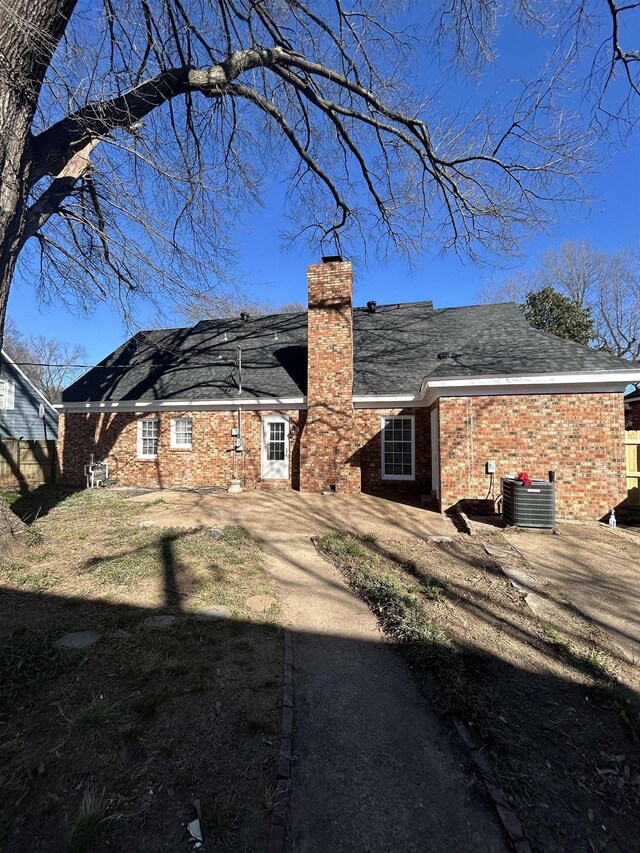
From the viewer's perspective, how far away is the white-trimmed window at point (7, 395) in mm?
19047

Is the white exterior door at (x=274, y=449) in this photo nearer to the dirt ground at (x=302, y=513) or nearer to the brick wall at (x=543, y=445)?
the dirt ground at (x=302, y=513)

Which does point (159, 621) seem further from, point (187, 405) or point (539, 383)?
point (187, 405)

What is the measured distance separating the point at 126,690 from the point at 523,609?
3754 mm

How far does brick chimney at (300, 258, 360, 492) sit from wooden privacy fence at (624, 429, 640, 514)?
20.6 feet

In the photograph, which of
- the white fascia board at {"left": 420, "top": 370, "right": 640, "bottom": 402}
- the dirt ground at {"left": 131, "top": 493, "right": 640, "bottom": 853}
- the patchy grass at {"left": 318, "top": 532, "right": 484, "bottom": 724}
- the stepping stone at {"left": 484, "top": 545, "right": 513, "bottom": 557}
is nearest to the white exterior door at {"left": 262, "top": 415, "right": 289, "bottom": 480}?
the white fascia board at {"left": 420, "top": 370, "right": 640, "bottom": 402}

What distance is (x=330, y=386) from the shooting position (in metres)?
11.5

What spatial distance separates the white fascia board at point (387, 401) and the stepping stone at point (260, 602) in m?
7.79

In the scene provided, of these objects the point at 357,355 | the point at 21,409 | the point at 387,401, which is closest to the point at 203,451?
the point at 357,355

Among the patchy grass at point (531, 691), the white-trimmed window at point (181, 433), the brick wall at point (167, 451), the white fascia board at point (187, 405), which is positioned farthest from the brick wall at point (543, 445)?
the white-trimmed window at point (181, 433)

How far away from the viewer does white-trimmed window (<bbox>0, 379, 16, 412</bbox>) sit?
1905 cm

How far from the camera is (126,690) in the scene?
104 inches

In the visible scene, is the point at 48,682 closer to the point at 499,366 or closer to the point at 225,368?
the point at 499,366

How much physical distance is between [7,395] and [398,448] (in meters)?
Answer: 19.8

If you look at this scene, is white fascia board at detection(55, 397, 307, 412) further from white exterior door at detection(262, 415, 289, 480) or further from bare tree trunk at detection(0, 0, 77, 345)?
bare tree trunk at detection(0, 0, 77, 345)
